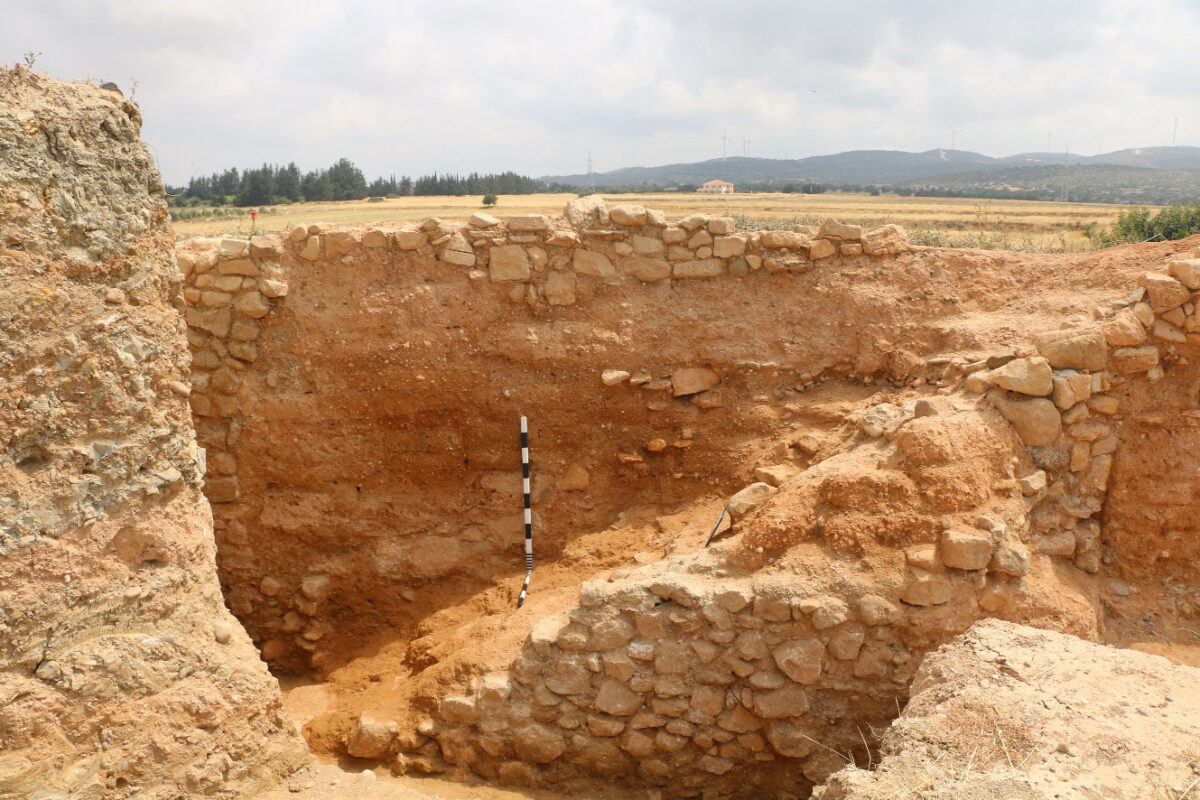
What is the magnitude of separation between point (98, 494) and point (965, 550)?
4460mm

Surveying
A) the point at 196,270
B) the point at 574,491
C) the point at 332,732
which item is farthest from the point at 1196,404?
the point at 196,270

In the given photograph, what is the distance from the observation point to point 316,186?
29406mm

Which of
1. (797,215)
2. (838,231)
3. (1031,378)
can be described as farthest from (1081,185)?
(1031,378)

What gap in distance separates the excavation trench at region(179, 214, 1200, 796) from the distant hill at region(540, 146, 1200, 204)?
118 ft

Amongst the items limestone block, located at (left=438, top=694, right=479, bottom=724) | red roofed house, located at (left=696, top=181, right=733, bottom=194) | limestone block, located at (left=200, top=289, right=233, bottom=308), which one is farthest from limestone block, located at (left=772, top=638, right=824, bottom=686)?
red roofed house, located at (left=696, top=181, right=733, bottom=194)

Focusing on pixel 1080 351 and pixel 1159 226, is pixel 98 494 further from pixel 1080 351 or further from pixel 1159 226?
pixel 1159 226

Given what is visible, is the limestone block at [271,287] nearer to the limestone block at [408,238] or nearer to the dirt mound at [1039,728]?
the limestone block at [408,238]

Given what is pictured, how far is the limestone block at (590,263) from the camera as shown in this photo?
6852 millimetres

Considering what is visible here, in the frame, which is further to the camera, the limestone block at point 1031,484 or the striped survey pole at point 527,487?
the striped survey pole at point 527,487

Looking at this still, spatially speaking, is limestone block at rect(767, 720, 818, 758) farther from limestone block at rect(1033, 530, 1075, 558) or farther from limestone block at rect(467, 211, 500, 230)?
limestone block at rect(467, 211, 500, 230)

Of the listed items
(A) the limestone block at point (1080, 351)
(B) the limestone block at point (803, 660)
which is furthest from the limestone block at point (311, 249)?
(A) the limestone block at point (1080, 351)

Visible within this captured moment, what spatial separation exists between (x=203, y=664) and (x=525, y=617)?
2114 mm

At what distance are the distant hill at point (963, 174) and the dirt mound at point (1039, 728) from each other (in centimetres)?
Result: 3845

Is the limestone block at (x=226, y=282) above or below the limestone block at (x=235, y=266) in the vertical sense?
below
